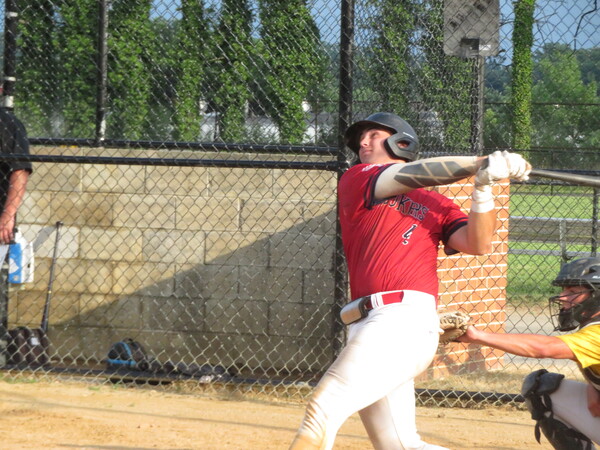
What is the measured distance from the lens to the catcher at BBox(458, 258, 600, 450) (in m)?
3.33

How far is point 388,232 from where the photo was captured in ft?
11.5

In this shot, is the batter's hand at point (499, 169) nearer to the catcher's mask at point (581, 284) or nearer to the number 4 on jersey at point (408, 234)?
the number 4 on jersey at point (408, 234)

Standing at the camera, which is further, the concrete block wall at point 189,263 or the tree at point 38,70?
the tree at point 38,70

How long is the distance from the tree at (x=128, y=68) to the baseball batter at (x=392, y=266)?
12.5 feet

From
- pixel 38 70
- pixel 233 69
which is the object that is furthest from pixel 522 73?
pixel 38 70

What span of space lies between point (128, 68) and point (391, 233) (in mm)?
4245

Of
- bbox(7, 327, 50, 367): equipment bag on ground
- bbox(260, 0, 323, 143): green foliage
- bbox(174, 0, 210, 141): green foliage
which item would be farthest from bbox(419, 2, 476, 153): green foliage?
bbox(7, 327, 50, 367): equipment bag on ground

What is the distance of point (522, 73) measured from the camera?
6.31 meters

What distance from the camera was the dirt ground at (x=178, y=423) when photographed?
5.18 meters

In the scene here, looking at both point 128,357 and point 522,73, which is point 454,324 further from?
point 128,357

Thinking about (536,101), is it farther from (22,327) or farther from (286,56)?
(22,327)

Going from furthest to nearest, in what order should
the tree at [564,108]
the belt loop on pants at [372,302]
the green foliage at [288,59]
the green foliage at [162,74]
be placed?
the green foliage at [162,74] → the green foliage at [288,59] → the tree at [564,108] → the belt loop on pants at [372,302]

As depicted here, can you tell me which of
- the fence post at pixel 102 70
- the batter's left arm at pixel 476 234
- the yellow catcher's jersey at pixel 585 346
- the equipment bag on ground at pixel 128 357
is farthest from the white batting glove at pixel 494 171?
the fence post at pixel 102 70

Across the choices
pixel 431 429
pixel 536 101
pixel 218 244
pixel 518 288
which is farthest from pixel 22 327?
pixel 518 288
